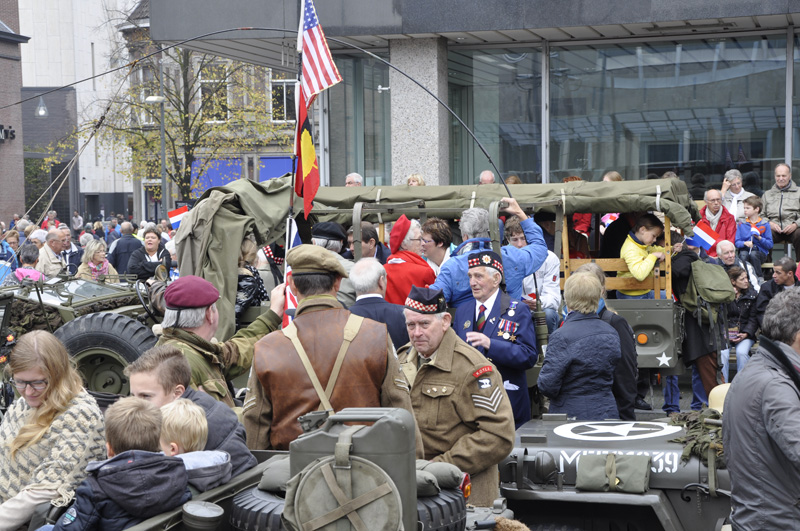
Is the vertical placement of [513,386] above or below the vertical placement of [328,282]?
below

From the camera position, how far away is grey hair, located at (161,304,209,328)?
5121mm

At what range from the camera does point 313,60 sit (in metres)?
7.82

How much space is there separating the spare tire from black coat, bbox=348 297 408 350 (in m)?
2.57

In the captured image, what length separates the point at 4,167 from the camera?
49.2 metres

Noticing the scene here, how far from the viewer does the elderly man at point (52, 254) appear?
1505 cm

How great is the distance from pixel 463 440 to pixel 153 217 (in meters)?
46.0

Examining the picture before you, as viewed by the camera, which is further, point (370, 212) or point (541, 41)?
point (541, 41)

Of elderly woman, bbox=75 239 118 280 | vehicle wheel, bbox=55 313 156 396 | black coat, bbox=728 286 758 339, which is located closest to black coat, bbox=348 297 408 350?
vehicle wheel, bbox=55 313 156 396

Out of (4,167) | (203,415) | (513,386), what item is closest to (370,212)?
(513,386)

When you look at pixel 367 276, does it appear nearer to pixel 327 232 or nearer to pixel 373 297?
pixel 373 297

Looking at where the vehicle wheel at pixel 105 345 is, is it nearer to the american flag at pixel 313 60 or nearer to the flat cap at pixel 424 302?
the american flag at pixel 313 60

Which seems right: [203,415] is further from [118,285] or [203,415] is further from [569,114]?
[569,114]

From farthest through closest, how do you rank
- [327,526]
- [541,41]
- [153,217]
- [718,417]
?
[153,217], [541,41], [718,417], [327,526]

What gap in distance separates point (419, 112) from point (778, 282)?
293 inches
